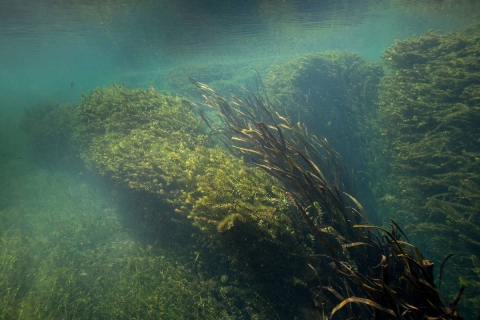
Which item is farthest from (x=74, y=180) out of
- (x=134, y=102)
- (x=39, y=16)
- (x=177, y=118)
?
(x=39, y=16)

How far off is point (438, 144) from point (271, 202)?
5386mm

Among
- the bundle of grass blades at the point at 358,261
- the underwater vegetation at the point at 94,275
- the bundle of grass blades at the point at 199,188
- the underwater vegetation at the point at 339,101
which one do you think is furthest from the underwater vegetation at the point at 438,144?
the underwater vegetation at the point at 94,275

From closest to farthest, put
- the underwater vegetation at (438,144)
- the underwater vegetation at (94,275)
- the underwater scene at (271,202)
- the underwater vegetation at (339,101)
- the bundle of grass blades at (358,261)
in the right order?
the bundle of grass blades at (358,261), the underwater scene at (271,202), the underwater vegetation at (94,275), the underwater vegetation at (438,144), the underwater vegetation at (339,101)

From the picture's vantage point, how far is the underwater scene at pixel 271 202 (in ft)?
10.8

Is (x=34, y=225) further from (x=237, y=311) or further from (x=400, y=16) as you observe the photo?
(x=400, y=16)

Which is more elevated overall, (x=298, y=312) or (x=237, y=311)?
(x=298, y=312)

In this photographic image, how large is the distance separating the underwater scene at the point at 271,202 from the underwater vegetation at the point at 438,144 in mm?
41

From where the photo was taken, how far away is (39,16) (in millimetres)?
18750

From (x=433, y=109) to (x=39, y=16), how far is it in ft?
89.7

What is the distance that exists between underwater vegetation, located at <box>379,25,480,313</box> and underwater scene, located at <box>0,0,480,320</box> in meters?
0.04

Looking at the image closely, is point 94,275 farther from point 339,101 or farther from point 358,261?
point 339,101

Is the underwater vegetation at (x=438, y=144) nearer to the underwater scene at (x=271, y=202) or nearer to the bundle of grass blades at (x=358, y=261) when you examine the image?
the underwater scene at (x=271, y=202)

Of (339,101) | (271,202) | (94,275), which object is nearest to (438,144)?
(339,101)

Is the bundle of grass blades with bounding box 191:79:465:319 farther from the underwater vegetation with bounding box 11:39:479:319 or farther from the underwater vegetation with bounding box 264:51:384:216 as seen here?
the underwater vegetation with bounding box 264:51:384:216
